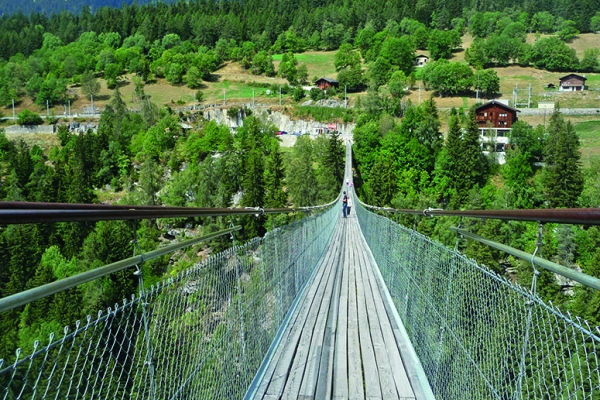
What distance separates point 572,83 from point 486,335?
269 ft

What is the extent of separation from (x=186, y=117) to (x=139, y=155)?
13.2 meters

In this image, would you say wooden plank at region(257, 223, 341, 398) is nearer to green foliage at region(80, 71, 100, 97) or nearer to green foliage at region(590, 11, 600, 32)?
green foliage at region(80, 71, 100, 97)

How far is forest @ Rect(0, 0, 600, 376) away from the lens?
31328 mm

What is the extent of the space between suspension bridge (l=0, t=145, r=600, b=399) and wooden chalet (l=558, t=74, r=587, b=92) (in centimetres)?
7854

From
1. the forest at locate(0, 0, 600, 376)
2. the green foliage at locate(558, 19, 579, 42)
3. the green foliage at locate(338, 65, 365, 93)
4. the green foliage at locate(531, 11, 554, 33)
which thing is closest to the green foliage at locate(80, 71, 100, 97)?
the forest at locate(0, 0, 600, 376)

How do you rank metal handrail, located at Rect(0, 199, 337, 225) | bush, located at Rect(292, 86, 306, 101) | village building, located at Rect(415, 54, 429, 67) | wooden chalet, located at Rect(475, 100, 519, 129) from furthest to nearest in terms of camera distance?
1. village building, located at Rect(415, 54, 429, 67)
2. bush, located at Rect(292, 86, 306, 101)
3. wooden chalet, located at Rect(475, 100, 519, 129)
4. metal handrail, located at Rect(0, 199, 337, 225)

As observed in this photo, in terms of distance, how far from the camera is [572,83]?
72.8 m

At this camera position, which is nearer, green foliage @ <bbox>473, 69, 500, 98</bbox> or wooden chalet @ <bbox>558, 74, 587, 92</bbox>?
green foliage @ <bbox>473, 69, 500, 98</bbox>

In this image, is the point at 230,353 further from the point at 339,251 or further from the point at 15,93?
the point at 15,93

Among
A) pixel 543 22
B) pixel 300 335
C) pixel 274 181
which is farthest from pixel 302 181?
pixel 543 22

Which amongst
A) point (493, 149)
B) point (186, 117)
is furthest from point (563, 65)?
point (186, 117)

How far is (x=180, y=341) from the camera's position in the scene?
7.70 ft

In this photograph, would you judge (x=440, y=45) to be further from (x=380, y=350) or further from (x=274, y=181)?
(x=380, y=350)

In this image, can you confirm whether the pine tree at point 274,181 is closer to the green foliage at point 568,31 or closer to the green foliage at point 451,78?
the green foliage at point 451,78
